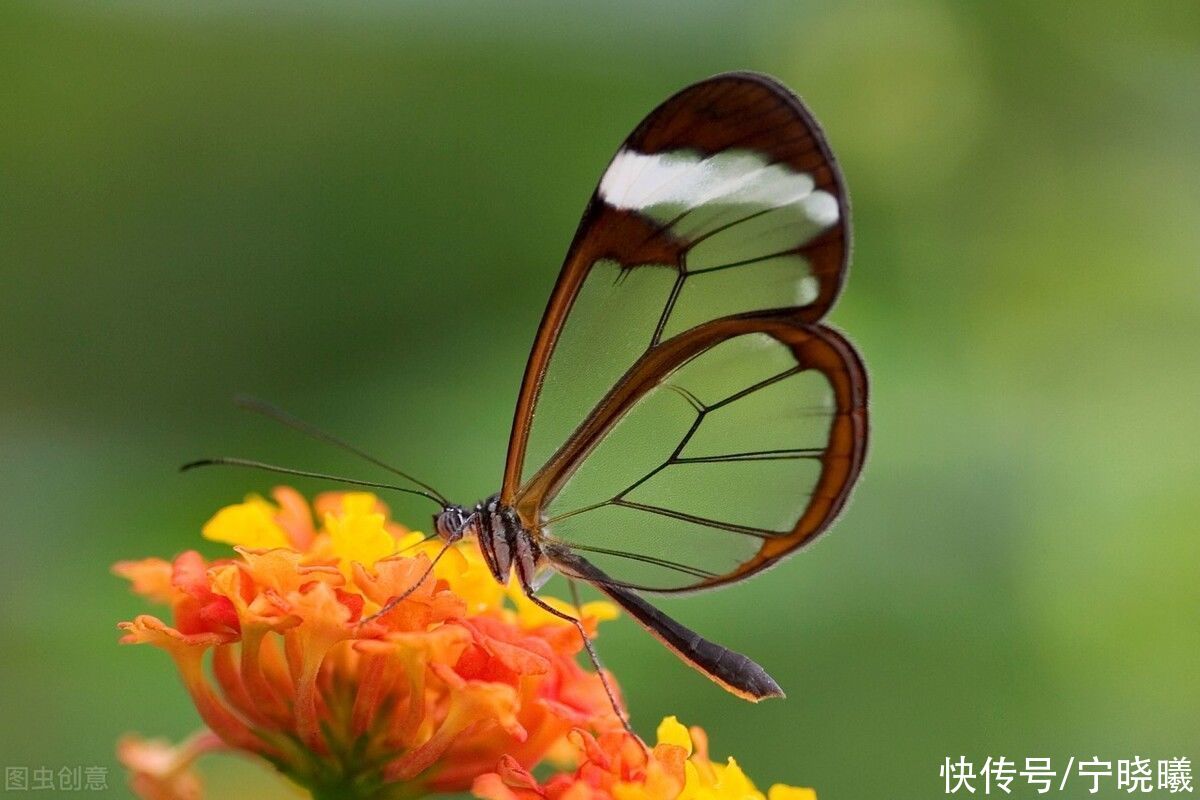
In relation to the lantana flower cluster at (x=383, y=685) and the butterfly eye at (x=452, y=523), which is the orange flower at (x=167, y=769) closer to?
the lantana flower cluster at (x=383, y=685)

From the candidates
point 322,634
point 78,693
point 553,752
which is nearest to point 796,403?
point 553,752

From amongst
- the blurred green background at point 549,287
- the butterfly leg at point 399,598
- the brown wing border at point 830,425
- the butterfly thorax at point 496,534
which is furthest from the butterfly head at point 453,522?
the blurred green background at point 549,287

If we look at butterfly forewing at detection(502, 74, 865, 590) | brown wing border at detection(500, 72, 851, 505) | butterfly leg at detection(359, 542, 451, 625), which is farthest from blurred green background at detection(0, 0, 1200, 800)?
butterfly leg at detection(359, 542, 451, 625)

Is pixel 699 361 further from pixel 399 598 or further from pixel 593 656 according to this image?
pixel 399 598

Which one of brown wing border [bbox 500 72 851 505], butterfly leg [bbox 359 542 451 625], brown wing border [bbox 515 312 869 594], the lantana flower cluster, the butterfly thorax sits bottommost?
the lantana flower cluster

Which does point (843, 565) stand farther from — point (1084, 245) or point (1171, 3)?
point (1171, 3)

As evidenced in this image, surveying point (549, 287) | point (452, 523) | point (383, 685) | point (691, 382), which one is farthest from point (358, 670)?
point (549, 287)

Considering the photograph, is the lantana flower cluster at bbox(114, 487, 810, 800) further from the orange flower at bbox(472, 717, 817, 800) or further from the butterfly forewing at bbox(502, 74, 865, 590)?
the butterfly forewing at bbox(502, 74, 865, 590)
